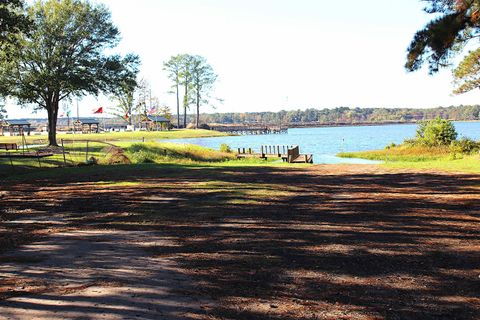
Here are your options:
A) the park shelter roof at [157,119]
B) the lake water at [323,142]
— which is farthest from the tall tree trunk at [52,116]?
the park shelter roof at [157,119]

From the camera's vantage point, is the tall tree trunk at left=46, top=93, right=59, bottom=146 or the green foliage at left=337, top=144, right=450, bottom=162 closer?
the green foliage at left=337, top=144, right=450, bottom=162

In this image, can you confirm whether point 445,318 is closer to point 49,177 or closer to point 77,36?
point 49,177

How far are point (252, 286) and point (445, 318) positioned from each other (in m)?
2.16

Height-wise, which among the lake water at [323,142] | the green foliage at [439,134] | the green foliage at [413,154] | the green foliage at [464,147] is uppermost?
the green foliage at [439,134]

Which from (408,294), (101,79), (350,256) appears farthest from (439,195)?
(101,79)

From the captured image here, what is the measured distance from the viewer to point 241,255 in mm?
7398

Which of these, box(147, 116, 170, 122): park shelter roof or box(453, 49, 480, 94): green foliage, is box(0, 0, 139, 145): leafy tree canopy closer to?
box(453, 49, 480, 94): green foliage

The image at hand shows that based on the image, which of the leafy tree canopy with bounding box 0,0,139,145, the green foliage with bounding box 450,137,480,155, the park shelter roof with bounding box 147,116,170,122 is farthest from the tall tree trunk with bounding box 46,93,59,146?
the park shelter roof with bounding box 147,116,170,122

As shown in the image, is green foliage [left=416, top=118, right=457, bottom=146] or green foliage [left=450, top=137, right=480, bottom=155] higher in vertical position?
green foliage [left=416, top=118, right=457, bottom=146]

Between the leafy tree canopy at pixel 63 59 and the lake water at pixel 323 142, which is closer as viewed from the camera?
the leafy tree canopy at pixel 63 59

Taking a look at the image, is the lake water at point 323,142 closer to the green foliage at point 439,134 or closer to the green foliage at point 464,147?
the green foliage at point 439,134

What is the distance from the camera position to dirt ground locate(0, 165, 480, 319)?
524 centimetres

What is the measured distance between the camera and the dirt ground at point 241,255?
524 cm

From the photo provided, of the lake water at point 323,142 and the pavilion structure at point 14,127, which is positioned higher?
the pavilion structure at point 14,127
